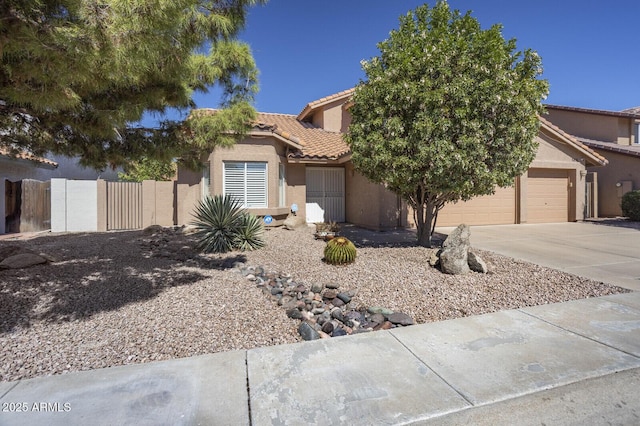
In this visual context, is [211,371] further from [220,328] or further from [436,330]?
[436,330]

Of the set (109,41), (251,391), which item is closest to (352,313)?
(251,391)

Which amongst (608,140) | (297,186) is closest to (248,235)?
(297,186)

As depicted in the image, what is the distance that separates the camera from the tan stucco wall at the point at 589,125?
2258 centimetres

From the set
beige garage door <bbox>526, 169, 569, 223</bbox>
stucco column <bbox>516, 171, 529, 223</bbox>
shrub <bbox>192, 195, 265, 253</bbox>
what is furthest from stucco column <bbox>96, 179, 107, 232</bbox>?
beige garage door <bbox>526, 169, 569, 223</bbox>

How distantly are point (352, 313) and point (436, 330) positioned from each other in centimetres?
122

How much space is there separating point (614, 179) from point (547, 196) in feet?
20.2

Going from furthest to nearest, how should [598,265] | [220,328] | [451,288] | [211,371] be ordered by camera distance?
[598,265], [451,288], [220,328], [211,371]

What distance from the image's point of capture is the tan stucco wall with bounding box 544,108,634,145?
74.1 ft

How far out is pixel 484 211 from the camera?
50.8 ft

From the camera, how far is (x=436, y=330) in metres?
4.35

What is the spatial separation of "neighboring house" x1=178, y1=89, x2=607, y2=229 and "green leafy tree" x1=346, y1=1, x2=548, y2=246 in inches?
176

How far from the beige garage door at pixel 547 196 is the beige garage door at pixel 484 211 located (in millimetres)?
1026

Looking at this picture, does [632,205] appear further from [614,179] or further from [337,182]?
[337,182]

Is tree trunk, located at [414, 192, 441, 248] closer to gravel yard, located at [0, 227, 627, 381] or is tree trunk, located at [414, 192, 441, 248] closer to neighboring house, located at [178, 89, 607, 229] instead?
gravel yard, located at [0, 227, 627, 381]
